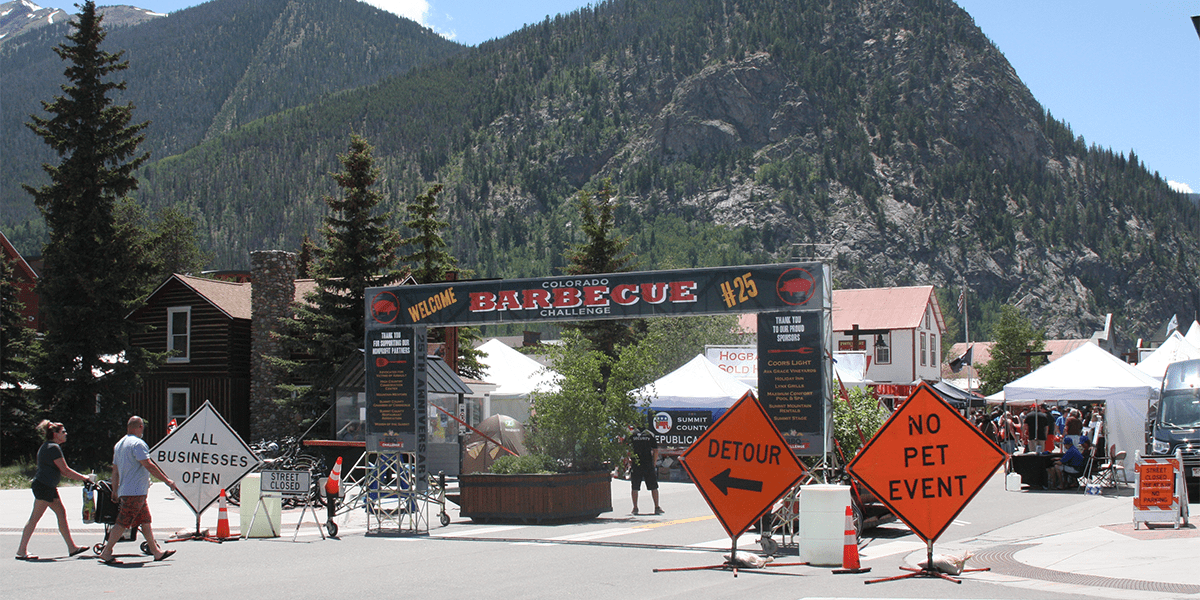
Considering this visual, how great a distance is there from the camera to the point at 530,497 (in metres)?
16.8

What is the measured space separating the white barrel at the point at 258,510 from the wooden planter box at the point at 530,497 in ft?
10.7

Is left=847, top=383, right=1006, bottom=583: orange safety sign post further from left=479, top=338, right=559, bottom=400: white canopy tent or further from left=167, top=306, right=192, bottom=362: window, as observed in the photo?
left=167, top=306, right=192, bottom=362: window

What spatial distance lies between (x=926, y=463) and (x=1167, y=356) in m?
27.0

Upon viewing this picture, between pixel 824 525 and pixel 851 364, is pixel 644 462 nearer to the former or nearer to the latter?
pixel 824 525

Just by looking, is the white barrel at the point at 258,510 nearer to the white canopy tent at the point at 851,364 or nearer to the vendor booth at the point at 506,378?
the vendor booth at the point at 506,378

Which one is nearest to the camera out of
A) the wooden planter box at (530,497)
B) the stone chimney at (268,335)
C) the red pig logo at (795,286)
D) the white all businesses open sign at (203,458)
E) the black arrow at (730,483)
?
the black arrow at (730,483)

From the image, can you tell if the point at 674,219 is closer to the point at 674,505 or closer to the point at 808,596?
the point at 674,505

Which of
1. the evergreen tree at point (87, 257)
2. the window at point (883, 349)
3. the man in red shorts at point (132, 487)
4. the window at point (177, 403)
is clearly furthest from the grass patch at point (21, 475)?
the window at point (883, 349)

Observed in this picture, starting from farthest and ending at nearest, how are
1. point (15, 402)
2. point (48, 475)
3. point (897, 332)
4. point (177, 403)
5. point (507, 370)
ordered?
point (897, 332) < point (507, 370) < point (177, 403) < point (15, 402) < point (48, 475)

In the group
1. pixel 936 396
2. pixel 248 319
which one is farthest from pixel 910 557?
pixel 248 319

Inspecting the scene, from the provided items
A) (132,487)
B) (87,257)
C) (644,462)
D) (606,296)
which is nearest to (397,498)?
(606,296)

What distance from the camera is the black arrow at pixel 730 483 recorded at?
12023mm

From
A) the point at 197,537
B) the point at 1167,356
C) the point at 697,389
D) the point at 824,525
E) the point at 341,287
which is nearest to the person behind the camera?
the point at 824,525

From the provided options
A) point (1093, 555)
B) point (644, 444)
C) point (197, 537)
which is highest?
point (644, 444)
